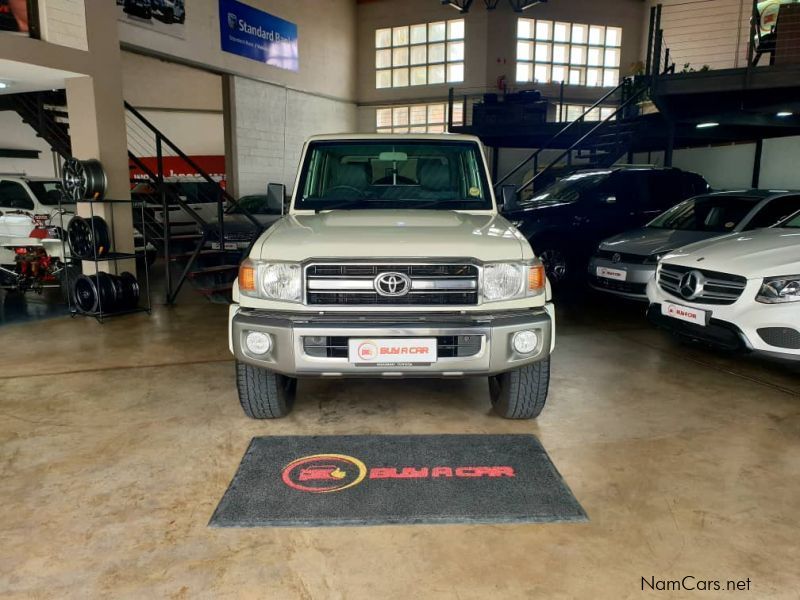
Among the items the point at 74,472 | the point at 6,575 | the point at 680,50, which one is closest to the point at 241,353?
the point at 74,472

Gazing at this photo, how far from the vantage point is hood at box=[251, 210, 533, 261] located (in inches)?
117

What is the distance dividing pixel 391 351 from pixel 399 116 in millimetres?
17416

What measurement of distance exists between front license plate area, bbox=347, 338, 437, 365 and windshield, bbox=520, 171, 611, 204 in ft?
19.1

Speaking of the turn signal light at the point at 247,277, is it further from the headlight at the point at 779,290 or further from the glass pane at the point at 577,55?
the glass pane at the point at 577,55

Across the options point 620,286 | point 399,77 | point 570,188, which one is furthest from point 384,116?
point 620,286

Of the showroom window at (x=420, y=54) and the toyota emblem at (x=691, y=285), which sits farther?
the showroom window at (x=420, y=54)

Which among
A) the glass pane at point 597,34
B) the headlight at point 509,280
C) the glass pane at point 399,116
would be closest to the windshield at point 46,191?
the headlight at point 509,280

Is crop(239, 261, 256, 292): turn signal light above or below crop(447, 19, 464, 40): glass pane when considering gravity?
Answer: below

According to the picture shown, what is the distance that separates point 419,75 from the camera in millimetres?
18703

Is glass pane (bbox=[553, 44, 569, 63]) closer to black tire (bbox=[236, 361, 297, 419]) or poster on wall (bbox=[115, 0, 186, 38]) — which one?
poster on wall (bbox=[115, 0, 186, 38])

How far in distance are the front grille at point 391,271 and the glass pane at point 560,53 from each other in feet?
57.6

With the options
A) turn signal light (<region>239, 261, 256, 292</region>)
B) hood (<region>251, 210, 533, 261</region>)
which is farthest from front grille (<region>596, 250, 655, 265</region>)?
turn signal light (<region>239, 261, 256, 292</region>)

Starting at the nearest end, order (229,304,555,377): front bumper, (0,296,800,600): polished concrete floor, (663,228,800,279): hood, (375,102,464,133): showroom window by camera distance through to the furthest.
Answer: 1. (0,296,800,600): polished concrete floor
2. (229,304,555,377): front bumper
3. (663,228,800,279): hood
4. (375,102,464,133): showroom window

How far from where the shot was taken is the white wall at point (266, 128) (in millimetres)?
13977
